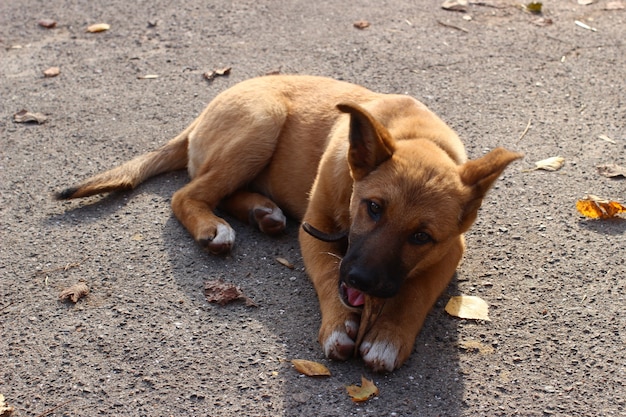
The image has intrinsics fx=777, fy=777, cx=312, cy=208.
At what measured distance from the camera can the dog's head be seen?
3.55 meters

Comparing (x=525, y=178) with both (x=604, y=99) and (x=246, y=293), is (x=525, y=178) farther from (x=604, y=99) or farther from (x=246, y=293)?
(x=246, y=293)

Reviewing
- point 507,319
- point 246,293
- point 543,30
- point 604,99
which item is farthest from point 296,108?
point 543,30

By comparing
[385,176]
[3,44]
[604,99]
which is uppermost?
[385,176]

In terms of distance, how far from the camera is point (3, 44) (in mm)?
7328

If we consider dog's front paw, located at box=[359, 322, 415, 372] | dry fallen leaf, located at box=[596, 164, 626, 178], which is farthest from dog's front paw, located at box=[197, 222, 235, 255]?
dry fallen leaf, located at box=[596, 164, 626, 178]

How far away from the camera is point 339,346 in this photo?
12.1 feet

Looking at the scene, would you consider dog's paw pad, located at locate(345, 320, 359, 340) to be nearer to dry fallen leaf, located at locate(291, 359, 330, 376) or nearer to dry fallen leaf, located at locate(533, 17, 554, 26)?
dry fallen leaf, located at locate(291, 359, 330, 376)

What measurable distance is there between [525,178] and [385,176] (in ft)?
6.43

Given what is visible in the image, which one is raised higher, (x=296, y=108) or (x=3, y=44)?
(x=296, y=108)

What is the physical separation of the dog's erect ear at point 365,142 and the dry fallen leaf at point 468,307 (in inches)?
35.3

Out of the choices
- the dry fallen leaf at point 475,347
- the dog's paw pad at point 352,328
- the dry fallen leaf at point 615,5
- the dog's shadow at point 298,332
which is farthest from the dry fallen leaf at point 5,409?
the dry fallen leaf at point 615,5

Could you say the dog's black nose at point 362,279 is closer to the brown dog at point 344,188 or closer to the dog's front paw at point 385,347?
the brown dog at point 344,188

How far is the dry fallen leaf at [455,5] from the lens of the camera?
7.89 m

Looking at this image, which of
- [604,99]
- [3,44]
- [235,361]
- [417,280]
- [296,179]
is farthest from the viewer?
[3,44]
